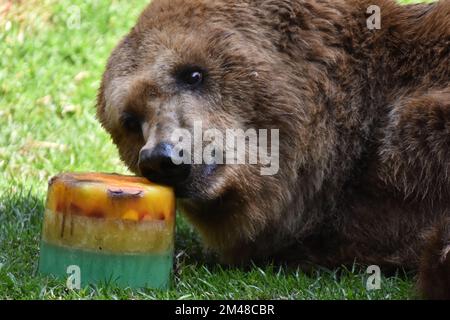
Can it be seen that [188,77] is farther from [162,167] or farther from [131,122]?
[162,167]

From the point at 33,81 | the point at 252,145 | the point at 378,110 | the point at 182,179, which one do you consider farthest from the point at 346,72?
the point at 33,81

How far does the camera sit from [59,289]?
16.6ft

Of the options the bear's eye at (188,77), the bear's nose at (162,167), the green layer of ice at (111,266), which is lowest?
the green layer of ice at (111,266)

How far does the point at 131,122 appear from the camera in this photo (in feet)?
18.6

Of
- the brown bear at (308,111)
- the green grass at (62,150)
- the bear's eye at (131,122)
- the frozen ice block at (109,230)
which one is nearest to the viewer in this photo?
the frozen ice block at (109,230)

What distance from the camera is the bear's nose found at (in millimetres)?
5078

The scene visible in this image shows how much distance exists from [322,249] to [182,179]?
948 millimetres

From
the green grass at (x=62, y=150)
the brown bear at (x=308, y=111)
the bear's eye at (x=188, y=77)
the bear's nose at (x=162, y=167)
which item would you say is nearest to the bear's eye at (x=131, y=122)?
the brown bear at (x=308, y=111)

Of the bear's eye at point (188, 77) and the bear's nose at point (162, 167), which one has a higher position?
the bear's eye at point (188, 77)

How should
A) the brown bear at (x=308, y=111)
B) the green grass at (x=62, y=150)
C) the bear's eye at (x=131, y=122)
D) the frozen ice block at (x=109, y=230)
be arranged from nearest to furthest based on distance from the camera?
the frozen ice block at (x=109, y=230)
the green grass at (x=62, y=150)
the brown bear at (x=308, y=111)
the bear's eye at (x=131, y=122)

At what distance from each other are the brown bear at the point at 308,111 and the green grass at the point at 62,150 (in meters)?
0.25

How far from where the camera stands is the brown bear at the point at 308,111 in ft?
17.7

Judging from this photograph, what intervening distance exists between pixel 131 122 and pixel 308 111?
99 cm

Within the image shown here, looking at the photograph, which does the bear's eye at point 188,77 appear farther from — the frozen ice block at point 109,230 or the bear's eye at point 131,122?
the frozen ice block at point 109,230
